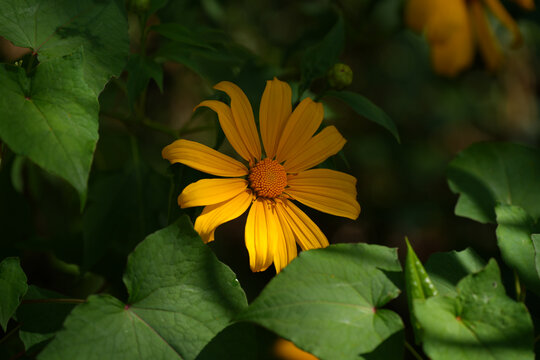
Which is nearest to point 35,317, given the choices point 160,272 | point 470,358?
point 160,272

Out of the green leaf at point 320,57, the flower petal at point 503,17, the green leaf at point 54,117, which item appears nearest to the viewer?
the green leaf at point 54,117

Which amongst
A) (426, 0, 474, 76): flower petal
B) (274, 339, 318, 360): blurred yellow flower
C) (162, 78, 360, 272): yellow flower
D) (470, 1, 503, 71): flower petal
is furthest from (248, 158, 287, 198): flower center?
(470, 1, 503, 71): flower petal

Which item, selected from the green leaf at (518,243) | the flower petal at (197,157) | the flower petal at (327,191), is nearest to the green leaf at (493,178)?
the green leaf at (518,243)

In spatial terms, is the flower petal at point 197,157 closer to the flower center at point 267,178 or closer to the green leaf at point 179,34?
the flower center at point 267,178

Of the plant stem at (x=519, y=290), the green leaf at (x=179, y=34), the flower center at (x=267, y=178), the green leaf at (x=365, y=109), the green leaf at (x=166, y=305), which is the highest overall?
the green leaf at (x=179, y=34)

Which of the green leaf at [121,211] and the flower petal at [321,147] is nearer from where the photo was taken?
the flower petal at [321,147]

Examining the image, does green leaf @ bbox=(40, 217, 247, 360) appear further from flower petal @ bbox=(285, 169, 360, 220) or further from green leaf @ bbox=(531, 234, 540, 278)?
green leaf @ bbox=(531, 234, 540, 278)
